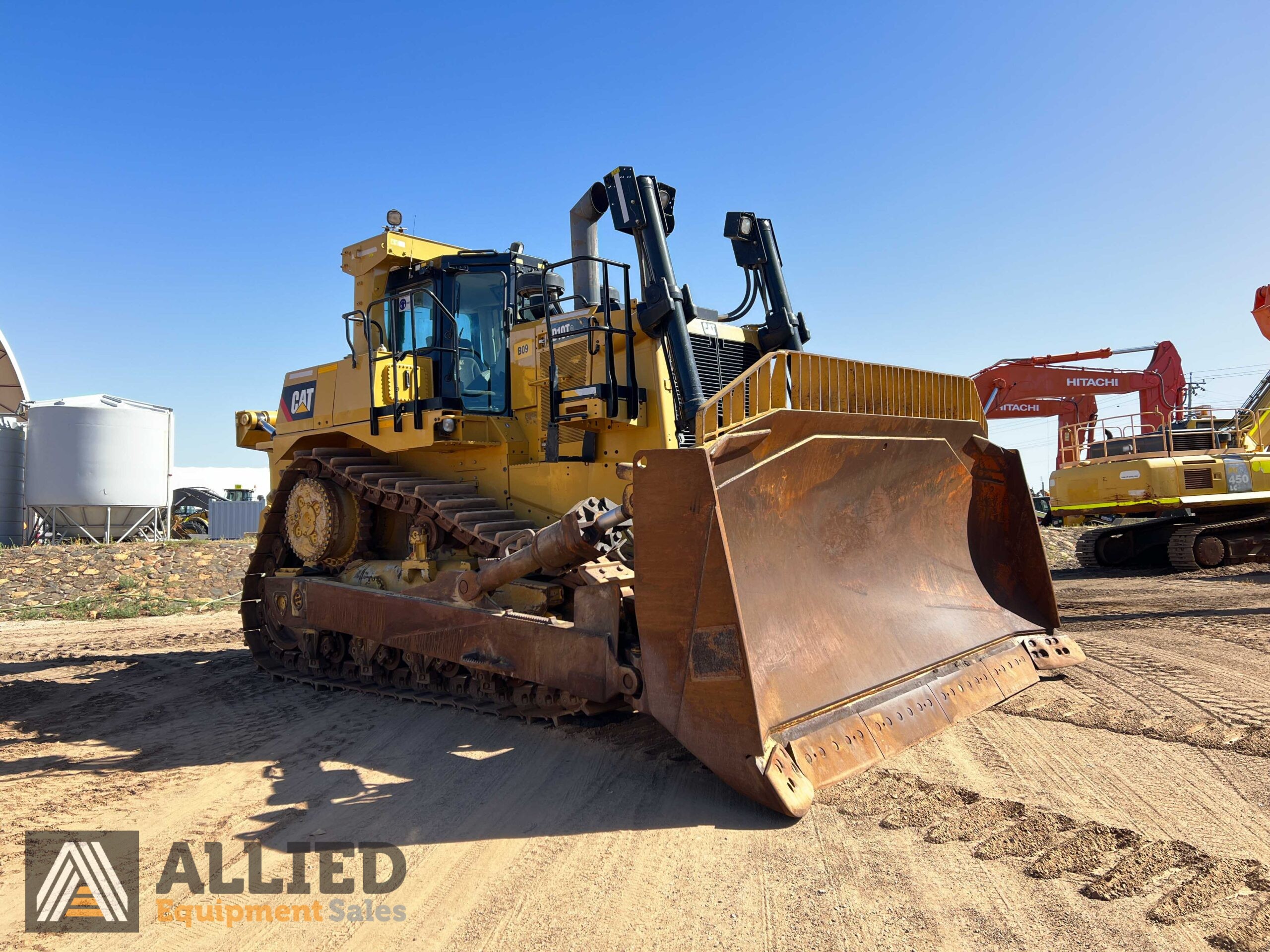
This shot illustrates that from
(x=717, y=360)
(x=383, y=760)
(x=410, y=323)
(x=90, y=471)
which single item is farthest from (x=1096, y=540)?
(x=90, y=471)

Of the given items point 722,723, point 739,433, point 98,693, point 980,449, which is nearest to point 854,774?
point 722,723

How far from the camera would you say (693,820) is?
3.60 m

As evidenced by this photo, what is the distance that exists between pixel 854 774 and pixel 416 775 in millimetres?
2287

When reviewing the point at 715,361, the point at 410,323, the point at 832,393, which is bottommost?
the point at 832,393

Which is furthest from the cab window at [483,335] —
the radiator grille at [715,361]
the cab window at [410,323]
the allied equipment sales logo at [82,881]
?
the allied equipment sales logo at [82,881]

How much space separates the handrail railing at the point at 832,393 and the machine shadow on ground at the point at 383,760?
1.76 metres

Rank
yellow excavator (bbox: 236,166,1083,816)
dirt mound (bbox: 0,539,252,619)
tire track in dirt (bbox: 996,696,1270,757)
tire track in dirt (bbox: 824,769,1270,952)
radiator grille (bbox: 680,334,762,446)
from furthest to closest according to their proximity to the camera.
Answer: dirt mound (bbox: 0,539,252,619) → radiator grille (bbox: 680,334,762,446) → tire track in dirt (bbox: 996,696,1270,757) → yellow excavator (bbox: 236,166,1083,816) → tire track in dirt (bbox: 824,769,1270,952)

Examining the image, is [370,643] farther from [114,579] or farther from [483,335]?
[114,579]

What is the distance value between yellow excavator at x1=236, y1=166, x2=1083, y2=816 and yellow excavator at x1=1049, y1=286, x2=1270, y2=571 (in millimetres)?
9483

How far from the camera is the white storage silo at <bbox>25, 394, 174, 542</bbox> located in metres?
23.9

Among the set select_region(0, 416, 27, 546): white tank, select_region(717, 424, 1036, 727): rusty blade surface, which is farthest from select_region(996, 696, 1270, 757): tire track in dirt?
select_region(0, 416, 27, 546): white tank

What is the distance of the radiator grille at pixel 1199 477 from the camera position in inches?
527

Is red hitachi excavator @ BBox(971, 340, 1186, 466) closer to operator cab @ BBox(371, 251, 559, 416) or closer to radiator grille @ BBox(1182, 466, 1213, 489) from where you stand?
radiator grille @ BBox(1182, 466, 1213, 489)

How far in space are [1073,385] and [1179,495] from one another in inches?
342
